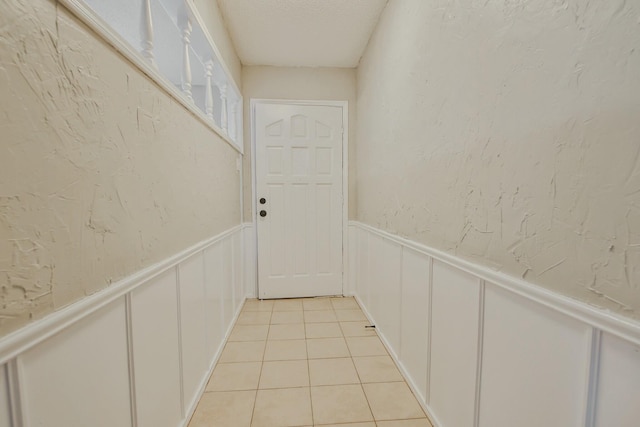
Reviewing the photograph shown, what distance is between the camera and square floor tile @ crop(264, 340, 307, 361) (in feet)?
6.23

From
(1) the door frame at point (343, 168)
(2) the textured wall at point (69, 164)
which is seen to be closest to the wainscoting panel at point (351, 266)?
(1) the door frame at point (343, 168)

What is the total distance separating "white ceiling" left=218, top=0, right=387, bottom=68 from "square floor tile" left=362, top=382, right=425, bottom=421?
2.44 meters

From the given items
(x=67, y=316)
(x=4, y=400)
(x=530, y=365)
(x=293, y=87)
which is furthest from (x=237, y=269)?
(x=530, y=365)

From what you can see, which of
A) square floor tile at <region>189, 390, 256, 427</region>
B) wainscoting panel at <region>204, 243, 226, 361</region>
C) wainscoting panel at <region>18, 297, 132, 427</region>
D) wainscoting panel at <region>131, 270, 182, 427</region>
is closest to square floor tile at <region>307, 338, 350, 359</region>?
square floor tile at <region>189, 390, 256, 427</region>

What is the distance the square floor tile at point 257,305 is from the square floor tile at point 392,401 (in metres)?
1.39

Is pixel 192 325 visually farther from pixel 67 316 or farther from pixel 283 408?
pixel 67 316

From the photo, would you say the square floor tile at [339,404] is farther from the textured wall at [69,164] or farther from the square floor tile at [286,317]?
the textured wall at [69,164]

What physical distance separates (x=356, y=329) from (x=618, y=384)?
6.05 feet

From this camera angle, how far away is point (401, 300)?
1.71 m

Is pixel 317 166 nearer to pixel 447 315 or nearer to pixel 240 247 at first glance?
pixel 240 247

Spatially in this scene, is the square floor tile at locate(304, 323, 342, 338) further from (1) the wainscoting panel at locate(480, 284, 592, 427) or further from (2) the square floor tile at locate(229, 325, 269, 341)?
(1) the wainscoting panel at locate(480, 284, 592, 427)

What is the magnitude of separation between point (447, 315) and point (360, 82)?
2.35 meters

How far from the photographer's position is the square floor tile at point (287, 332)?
7.13 ft

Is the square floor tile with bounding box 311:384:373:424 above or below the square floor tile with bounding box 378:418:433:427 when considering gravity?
below
